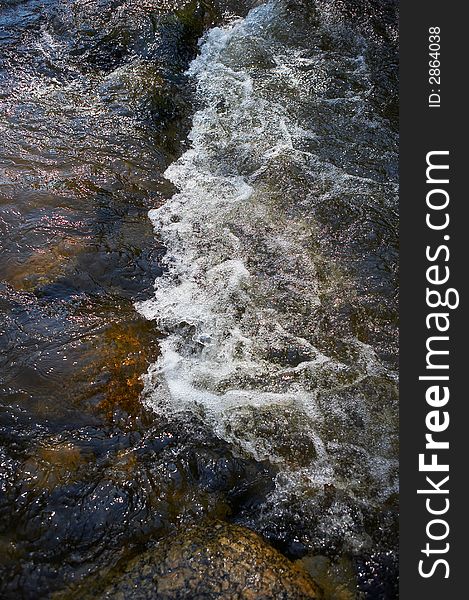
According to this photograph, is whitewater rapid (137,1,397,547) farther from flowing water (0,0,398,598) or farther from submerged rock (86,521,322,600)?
submerged rock (86,521,322,600)

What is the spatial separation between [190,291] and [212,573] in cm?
269

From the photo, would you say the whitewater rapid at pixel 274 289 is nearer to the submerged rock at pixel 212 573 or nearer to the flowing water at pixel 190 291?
the flowing water at pixel 190 291

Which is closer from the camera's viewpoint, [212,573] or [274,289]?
[212,573]

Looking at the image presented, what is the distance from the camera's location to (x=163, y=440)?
13.6ft

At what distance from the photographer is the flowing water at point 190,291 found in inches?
149

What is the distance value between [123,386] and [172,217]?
220 centimetres

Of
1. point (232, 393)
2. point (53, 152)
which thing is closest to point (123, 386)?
point (232, 393)

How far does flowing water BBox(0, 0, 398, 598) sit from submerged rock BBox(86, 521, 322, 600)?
283mm

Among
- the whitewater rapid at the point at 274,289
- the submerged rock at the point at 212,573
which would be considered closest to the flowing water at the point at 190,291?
the whitewater rapid at the point at 274,289

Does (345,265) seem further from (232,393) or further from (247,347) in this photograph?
(232,393)

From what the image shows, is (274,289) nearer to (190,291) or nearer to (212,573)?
(190,291)

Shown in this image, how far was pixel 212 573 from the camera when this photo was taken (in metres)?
3.15

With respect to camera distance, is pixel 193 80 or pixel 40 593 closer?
pixel 40 593

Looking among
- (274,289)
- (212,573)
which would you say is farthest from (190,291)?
(212,573)
